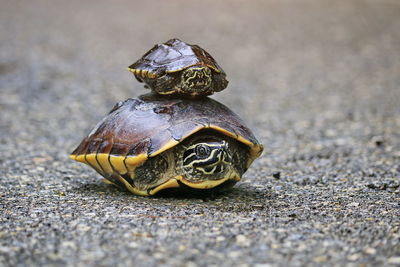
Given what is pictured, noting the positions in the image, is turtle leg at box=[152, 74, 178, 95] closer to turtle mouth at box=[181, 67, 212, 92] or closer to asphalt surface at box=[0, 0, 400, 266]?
turtle mouth at box=[181, 67, 212, 92]

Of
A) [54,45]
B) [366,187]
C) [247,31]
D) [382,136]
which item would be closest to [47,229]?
[366,187]

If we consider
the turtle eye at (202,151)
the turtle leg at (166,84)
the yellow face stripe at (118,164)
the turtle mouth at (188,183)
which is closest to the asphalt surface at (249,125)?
the turtle mouth at (188,183)

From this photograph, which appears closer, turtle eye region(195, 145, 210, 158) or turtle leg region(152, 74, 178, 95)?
turtle eye region(195, 145, 210, 158)

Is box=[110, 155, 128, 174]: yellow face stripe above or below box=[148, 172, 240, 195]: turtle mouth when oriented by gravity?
above

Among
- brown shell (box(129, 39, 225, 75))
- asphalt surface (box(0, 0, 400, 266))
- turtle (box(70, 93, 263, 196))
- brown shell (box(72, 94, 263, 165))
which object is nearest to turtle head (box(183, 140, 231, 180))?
turtle (box(70, 93, 263, 196))

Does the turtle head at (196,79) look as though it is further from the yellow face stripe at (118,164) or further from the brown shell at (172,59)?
the yellow face stripe at (118,164)

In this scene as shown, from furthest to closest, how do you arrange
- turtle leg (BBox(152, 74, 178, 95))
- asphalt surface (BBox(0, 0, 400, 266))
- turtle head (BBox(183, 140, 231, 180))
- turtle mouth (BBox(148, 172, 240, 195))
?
1. turtle leg (BBox(152, 74, 178, 95))
2. turtle mouth (BBox(148, 172, 240, 195))
3. turtle head (BBox(183, 140, 231, 180))
4. asphalt surface (BBox(0, 0, 400, 266))

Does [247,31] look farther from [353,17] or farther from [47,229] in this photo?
[47,229]
